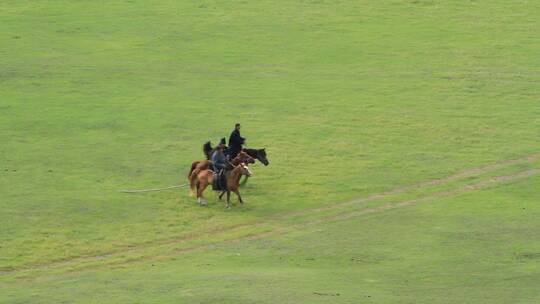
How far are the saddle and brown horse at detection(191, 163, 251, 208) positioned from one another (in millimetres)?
132

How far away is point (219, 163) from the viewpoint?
157 ft

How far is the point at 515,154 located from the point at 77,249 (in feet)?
61.7

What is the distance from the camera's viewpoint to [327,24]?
73125 millimetres

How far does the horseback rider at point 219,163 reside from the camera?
156 feet

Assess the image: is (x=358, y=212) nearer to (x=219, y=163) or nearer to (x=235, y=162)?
(x=235, y=162)

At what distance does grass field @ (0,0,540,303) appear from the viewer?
131 feet

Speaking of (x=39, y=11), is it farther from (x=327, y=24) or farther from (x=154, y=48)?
(x=327, y=24)

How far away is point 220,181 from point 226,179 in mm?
261

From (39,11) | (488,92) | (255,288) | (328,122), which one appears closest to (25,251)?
(255,288)

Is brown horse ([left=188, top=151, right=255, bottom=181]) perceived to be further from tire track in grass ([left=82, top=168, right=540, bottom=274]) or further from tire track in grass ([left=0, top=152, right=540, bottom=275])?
tire track in grass ([left=82, top=168, right=540, bottom=274])

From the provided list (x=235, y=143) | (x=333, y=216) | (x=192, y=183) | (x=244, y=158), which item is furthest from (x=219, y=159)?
(x=333, y=216)

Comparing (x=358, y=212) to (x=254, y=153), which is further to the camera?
(x=254, y=153)

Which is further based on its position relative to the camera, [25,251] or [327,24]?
[327,24]

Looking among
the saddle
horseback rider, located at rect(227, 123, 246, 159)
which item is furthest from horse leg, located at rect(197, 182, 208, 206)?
horseback rider, located at rect(227, 123, 246, 159)
